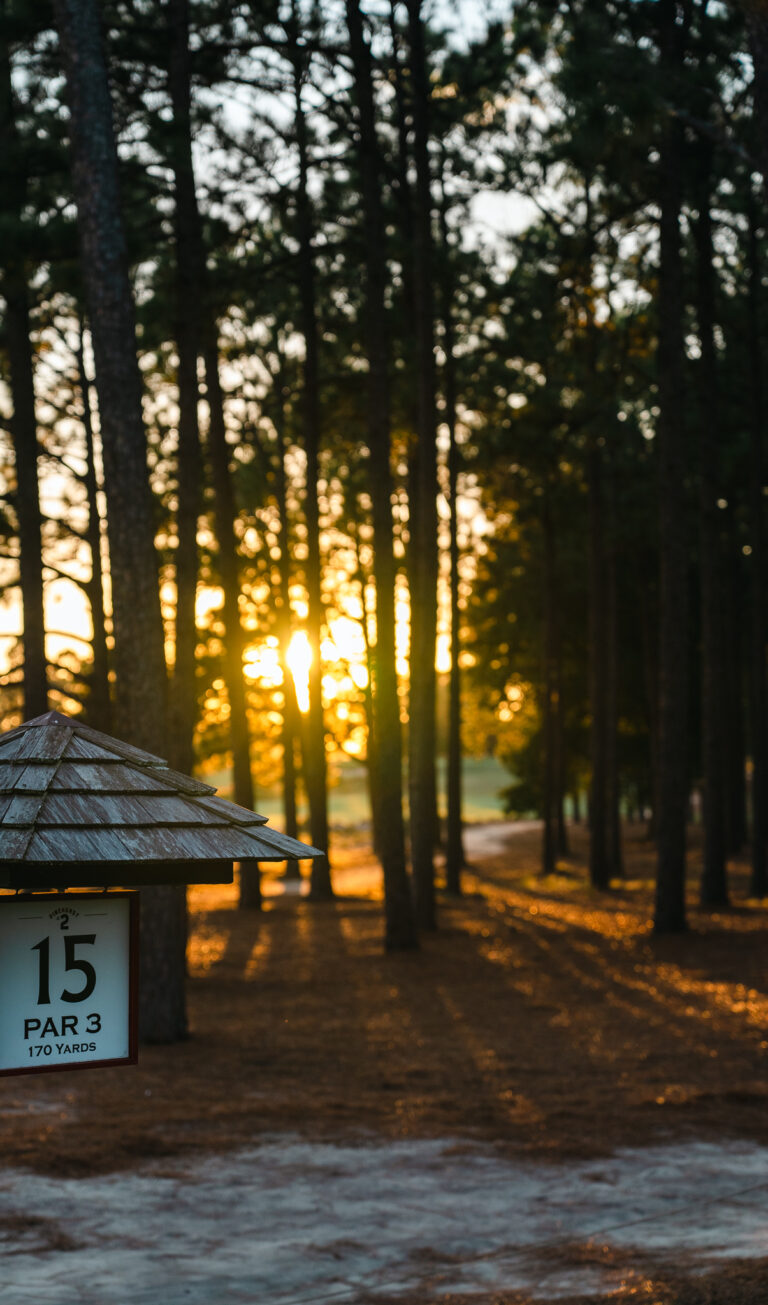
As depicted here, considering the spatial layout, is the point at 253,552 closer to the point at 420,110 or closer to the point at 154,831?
the point at 420,110

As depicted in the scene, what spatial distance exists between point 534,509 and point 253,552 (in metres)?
8.16

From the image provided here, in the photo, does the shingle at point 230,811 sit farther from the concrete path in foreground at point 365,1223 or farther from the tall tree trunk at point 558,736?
the tall tree trunk at point 558,736

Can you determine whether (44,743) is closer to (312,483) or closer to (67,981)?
(67,981)

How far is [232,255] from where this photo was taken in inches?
791

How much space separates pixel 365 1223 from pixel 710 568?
658 inches

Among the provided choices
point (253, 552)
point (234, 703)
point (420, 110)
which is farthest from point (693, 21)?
point (253, 552)

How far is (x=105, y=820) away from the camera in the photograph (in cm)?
477

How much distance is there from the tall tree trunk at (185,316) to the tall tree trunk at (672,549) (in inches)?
280

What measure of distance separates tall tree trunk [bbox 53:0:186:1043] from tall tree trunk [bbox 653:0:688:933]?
881cm

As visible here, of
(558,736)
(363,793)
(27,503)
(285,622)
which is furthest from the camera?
(363,793)

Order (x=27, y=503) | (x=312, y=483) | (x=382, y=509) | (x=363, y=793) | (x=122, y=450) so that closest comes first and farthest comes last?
1. (x=122, y=450)
2. (x=382, y=509)
3. (x=27, y=503)
4. (x=312, y=483)
5. (x=363, y=793)

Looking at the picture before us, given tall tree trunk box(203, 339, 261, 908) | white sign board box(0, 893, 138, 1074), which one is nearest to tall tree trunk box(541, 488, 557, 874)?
tall tree trunk box(203, 339, 261, 908)

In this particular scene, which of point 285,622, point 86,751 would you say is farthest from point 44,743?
point 285,622

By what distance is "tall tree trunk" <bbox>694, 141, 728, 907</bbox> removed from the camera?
2250 centimetres
